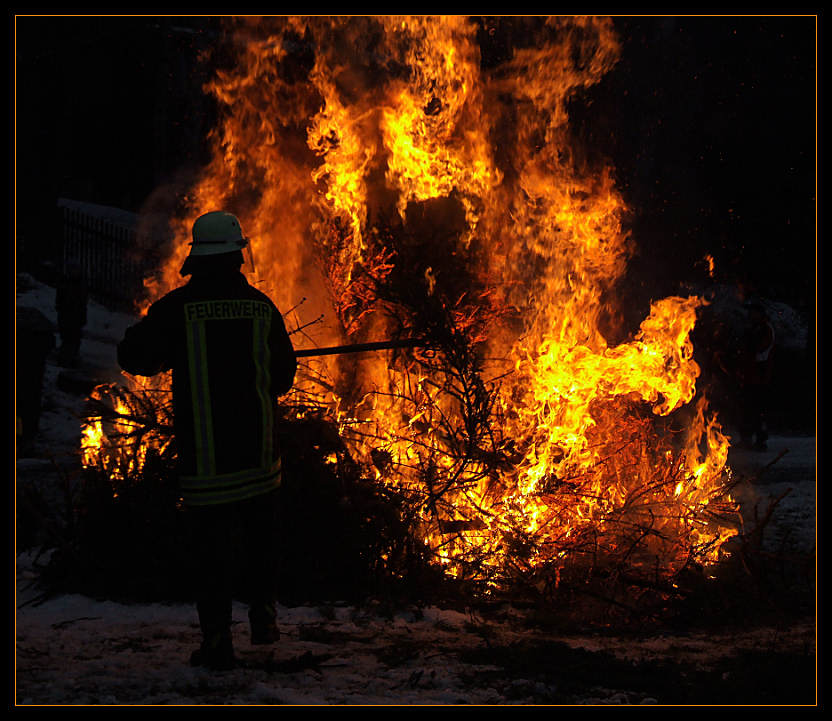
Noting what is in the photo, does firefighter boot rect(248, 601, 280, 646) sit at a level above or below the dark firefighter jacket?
→ below

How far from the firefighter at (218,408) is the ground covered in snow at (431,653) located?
1.03ft

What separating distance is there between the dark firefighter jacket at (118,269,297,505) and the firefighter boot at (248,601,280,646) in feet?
1.98

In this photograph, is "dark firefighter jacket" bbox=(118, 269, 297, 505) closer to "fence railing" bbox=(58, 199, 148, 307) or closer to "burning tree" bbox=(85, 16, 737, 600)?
"burning tree" bbox=(85, 16, 737, 600)

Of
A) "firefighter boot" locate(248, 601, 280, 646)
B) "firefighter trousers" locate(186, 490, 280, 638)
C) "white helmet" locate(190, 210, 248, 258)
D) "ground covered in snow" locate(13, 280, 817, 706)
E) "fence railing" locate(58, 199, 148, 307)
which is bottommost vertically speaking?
"ground covered in snow" locate(13, 280, 817, 706)

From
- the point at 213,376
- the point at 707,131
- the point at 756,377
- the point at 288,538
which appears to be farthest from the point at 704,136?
the point at 213,376

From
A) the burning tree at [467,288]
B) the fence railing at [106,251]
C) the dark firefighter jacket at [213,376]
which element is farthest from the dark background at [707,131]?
the dark firefighter jacket at [213,376]

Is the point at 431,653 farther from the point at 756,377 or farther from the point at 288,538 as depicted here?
the point at 756,377

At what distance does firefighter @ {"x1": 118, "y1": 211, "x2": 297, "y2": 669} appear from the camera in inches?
186

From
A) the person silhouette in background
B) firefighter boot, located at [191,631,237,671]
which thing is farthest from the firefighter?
the person silhouette in background

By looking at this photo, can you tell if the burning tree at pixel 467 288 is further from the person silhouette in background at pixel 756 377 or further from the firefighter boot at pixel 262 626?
the person silhouette in background at pixel 756 377

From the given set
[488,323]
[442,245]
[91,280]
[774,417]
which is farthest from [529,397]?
[91,280]

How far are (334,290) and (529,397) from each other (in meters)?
2.00

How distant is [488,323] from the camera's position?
8031 millimetres

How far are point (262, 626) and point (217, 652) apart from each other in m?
0.41
